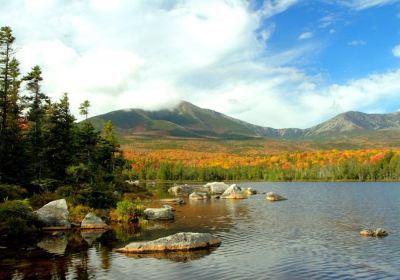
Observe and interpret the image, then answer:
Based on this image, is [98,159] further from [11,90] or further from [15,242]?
[15,242]

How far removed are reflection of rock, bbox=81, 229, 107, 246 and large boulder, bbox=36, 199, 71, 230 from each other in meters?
3.12

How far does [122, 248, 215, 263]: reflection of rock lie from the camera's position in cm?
3591

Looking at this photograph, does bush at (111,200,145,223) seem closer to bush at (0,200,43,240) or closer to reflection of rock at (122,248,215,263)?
bush at (0,200,43,240)

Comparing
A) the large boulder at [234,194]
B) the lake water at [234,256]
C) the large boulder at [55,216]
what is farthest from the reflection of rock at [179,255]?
the large boulder at [234,194]

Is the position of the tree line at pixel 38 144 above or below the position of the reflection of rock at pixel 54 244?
above

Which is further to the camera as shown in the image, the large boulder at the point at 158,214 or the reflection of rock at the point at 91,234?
the large boulder at the point at 158,214

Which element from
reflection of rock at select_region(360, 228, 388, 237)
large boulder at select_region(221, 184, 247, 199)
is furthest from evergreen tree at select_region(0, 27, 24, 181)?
large boulder at select_region(221, 184, 247, 199)

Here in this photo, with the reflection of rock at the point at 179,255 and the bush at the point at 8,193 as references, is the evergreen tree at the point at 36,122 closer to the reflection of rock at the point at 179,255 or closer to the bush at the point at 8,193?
the bush at the point at 8,193

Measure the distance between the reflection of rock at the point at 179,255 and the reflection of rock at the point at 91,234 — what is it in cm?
887

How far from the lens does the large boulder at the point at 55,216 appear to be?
51938mm

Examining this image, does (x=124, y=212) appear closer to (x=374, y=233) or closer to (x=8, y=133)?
(x=8, y=133)

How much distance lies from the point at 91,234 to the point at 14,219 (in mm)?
8625

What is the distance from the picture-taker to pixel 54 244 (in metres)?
42.9

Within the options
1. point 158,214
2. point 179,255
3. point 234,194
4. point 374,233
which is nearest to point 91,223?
point 158,214
